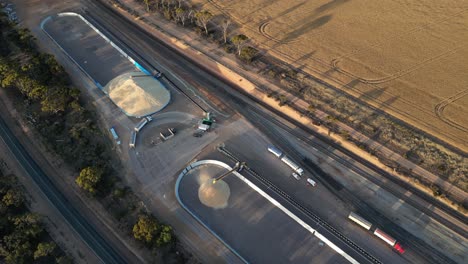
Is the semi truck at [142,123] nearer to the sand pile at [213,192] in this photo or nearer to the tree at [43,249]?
the sand pile at [213,192]

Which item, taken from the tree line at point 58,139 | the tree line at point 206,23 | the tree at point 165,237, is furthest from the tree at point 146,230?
the tree line at point 206,23

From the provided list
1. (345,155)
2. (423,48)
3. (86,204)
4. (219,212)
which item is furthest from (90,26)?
(423,48)

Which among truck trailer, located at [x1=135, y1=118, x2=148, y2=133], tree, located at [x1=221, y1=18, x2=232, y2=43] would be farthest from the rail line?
tree, located at [x1=221, y1=18, x2=232, y2=43]

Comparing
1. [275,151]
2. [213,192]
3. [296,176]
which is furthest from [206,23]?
[213,192]

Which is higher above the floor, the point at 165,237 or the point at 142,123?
the point at 142,123

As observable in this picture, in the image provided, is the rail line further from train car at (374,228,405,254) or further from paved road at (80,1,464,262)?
paved road at (80,1,464,262)

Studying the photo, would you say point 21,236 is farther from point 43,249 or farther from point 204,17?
point 204,17
